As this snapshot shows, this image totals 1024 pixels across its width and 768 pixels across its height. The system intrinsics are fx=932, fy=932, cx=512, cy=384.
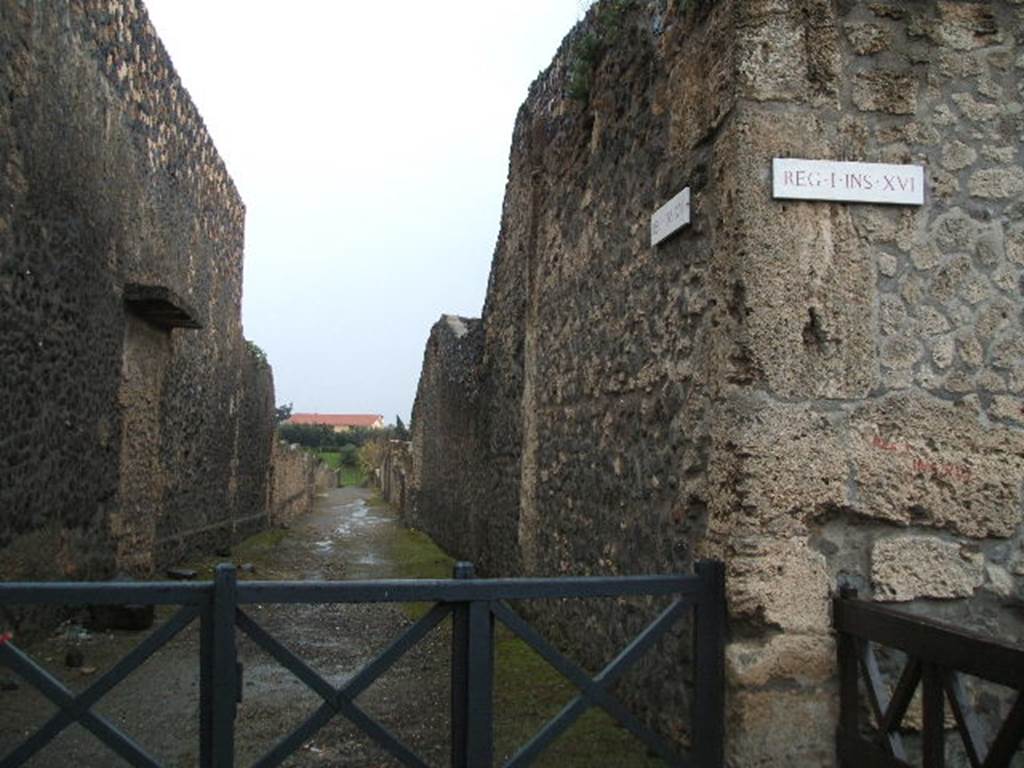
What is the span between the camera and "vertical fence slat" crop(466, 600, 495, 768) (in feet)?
9.11

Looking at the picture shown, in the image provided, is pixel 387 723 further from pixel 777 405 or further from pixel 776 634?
pixel 777 405

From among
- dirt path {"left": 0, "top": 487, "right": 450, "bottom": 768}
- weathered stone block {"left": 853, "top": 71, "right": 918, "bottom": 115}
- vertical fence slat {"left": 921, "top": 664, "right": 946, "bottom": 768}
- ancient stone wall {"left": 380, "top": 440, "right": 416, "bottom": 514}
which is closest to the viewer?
vertical fence slat {"left": 921, "top": 664, "right": 946, "bottom": 768}

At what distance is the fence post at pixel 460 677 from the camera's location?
279 cm

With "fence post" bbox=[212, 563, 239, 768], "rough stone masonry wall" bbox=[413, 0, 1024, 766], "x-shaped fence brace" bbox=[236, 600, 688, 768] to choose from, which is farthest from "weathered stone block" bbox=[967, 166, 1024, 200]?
"fence post" bbox=[212, 563, 239, 768]

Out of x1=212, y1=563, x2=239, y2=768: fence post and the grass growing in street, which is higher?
x1=212, y1=563, x2=239, y2=768: fence post

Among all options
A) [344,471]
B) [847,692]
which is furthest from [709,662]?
[344,471]

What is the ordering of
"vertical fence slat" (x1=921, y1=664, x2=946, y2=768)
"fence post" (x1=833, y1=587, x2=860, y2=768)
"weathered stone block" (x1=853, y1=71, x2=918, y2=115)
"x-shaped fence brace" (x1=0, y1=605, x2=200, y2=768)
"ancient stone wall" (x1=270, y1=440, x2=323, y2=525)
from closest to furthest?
"x-shaped fence brace" (x1=0, y1=605, x2=200, y2=768) → "vertical fence slat" (x1=921, y1=664, x2=946, y2=768) → "fence post" (x1=833, y1=587, x2=860, y2=768) → "weathered stone block" (x1=853, y1=71, x2=918, y2=115) → "ancient stone wall" (x1=270, y1=440, x2=323, y2=525)

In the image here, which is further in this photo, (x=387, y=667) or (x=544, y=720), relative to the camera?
(x=544, y=720)

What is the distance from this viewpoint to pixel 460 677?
9.23 feet

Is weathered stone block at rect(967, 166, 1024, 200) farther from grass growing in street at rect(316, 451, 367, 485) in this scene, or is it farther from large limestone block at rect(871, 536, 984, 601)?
grass growing in street at rect(316, 451, 367, 485)

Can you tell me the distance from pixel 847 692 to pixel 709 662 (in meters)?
0.46

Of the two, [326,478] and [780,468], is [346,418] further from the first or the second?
[780,468]

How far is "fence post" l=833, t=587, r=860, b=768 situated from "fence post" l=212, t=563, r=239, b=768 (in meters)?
1.96

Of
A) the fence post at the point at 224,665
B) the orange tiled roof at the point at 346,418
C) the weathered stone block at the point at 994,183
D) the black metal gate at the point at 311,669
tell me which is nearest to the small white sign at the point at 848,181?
the weathered stone block at the point at 994,183
